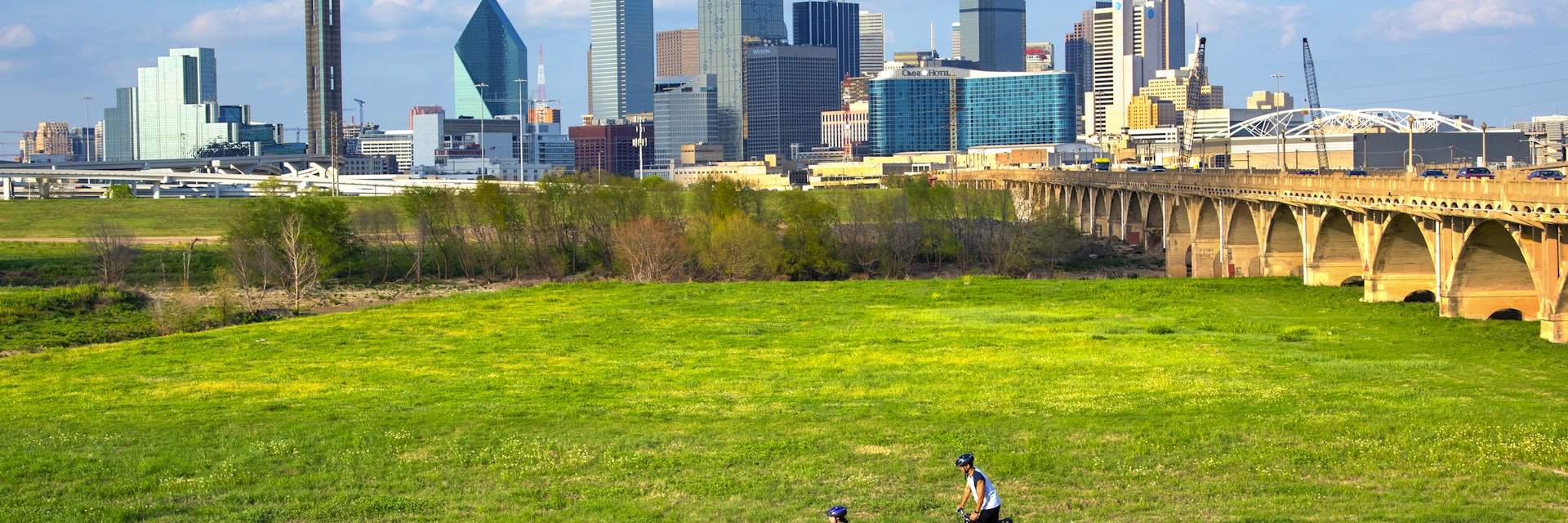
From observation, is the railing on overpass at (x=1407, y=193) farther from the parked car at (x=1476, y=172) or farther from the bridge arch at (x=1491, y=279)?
the parked car at (x=1476, y=172)

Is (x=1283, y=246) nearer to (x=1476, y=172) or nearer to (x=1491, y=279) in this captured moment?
(x=1476, y=172)

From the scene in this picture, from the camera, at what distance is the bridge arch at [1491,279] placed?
51.5 metres

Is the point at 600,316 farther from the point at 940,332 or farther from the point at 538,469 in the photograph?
the point at 538,469

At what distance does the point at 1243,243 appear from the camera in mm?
92750

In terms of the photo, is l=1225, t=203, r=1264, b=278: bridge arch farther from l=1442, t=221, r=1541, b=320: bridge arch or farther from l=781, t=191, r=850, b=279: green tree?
l=1442, t=221, r=1541, b=320: bridge arch

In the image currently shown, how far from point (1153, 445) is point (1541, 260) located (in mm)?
21942

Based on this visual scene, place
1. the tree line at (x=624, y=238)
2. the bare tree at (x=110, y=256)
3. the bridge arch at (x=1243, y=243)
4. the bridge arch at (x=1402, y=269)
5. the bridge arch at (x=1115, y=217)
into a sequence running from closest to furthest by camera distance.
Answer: the bridge arch at (x=1402, y=269), the bridge arch at (x=1243, y=243), the bare tree at (x=110, y=256), the tree line at (x=624, y=238), the bridge arch at (x=1115, y=217)

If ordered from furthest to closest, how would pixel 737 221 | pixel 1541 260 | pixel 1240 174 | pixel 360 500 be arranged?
pixel 737 221
pixel 1240 174
pixel 1541 260
pixel 360 500

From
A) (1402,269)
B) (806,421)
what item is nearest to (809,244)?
(1402,269)

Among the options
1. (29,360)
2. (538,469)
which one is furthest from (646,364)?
(29,360)

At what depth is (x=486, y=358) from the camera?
49312 millimetres

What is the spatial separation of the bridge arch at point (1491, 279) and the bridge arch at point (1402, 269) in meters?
8.40

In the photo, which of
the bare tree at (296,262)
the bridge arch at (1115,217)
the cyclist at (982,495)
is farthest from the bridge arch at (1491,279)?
the bridge arch at (1115,217)

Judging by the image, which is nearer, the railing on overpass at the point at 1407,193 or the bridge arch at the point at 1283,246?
the railing on overpass at the point at 1407,193
